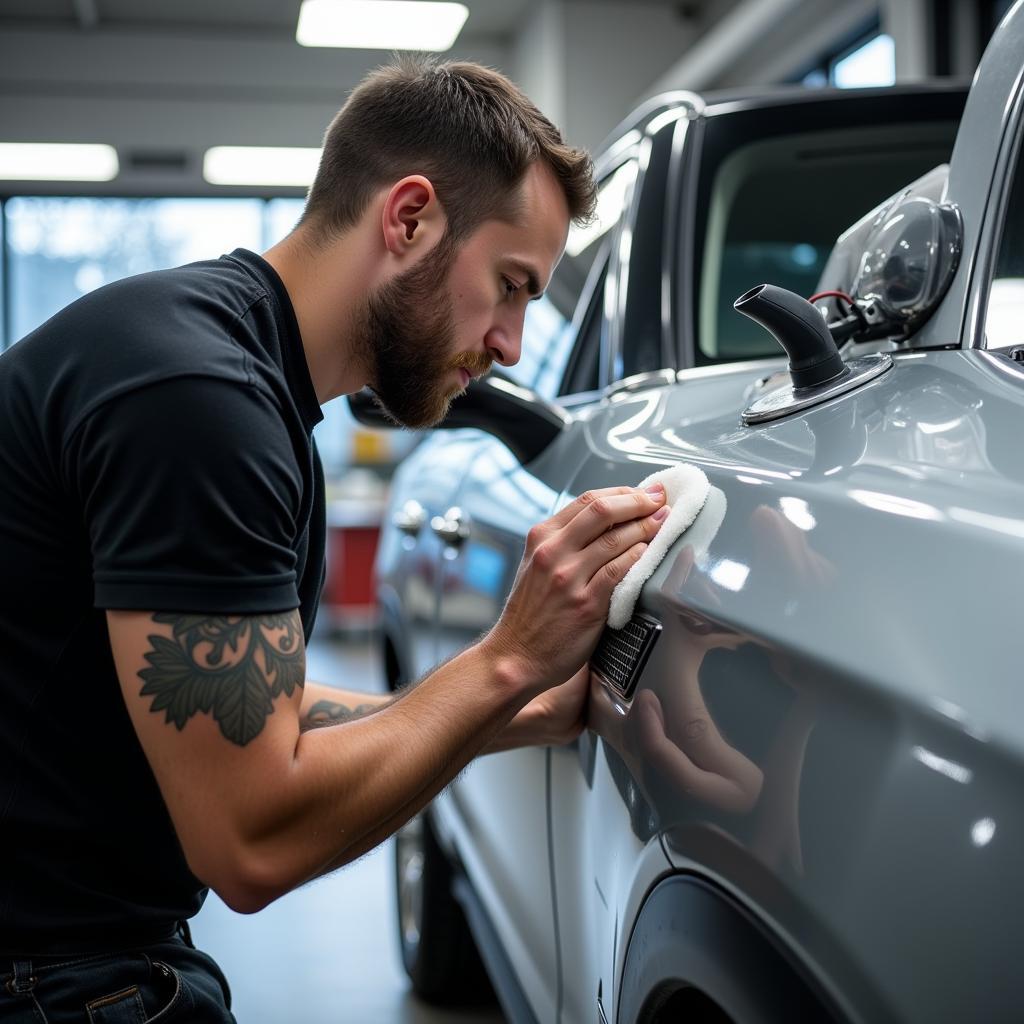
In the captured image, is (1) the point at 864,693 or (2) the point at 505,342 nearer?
(1) the point at 864,693

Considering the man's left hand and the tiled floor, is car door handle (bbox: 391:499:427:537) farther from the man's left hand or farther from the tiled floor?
the man's left hand

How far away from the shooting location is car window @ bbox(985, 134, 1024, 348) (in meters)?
0.99

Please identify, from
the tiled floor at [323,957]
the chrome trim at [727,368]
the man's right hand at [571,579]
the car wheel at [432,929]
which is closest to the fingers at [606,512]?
the man's right hand at [571,579]

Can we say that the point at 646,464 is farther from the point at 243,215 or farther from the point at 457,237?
the point at 243,215

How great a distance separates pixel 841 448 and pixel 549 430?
76 centimetres

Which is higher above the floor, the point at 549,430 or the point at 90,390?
the point at 90,390

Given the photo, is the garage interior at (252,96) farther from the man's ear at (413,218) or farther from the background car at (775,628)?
the man's ear at (413,218)

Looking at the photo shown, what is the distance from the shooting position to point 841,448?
34.5 inches

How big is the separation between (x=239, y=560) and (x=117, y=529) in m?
0.10

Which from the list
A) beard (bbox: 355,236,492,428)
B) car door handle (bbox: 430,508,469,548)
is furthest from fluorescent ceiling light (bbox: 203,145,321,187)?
beard (bbox: 355,236,492,428)

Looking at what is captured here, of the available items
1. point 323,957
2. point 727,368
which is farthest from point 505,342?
point 323,957

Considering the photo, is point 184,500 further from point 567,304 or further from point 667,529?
point 567,304

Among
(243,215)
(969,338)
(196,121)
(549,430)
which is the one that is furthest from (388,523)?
(243,215)

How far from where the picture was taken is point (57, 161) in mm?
9492
